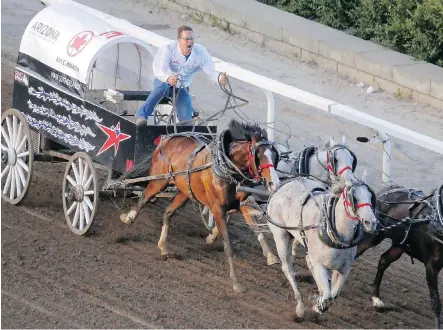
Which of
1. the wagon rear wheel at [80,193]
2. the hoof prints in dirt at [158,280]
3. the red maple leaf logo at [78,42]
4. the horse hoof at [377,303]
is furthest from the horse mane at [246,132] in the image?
the red maple leaf logo at [78,42]

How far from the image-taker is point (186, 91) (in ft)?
39.7

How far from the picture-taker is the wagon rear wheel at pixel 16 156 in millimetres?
12625

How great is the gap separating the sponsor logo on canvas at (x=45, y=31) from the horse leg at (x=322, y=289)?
4.16m

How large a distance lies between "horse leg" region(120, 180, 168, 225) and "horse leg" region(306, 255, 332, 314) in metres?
2.30

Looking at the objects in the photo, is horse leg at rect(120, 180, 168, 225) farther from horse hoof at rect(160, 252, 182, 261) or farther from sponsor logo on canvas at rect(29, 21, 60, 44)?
sponsor logo on canvas at rect(29, 21, 60, 44)

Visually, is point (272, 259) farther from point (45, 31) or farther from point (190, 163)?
point (45, 31)

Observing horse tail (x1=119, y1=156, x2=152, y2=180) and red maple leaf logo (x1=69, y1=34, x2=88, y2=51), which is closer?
horse tail (x1=119, y1=156, x2=152, y2=180)

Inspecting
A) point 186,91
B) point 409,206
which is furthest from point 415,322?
point 186,91

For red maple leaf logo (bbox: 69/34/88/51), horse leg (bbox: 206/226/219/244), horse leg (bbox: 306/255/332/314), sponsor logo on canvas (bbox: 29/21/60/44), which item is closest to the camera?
horse leg (bbox: 306/255/332/314)

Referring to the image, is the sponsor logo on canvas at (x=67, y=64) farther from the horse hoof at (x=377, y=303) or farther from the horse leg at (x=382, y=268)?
the horse hoof at (x=377, y=303)

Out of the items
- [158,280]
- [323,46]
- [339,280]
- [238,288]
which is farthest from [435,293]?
[323,46]

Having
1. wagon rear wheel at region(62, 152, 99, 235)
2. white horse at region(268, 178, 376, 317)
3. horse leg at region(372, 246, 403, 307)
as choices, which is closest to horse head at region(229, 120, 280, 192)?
white horse at region(268, 178, 376, 317)

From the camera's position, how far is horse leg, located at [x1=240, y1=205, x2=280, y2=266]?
436 inches

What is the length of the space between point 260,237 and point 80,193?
76.3 inches
